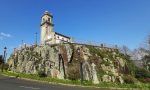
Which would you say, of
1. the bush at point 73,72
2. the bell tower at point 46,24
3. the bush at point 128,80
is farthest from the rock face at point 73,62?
the bell tower at point 46,24

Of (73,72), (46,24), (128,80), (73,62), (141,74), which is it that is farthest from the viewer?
(46,24)

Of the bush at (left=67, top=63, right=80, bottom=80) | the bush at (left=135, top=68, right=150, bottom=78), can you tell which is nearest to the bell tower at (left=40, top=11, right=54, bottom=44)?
the bush at (left=135, top=68, right=150, bottom=78)

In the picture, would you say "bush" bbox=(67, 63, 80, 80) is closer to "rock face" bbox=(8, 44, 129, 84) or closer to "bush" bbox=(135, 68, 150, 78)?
"rock face" bbox=(8, 44, 129, 84)

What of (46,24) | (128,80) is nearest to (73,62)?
(128,80)

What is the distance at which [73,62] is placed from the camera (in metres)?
43.3

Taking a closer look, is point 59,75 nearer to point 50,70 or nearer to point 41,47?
point 50,70

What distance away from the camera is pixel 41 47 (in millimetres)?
47406

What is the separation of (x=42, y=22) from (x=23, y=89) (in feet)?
226

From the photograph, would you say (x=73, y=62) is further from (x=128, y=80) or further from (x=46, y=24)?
(x=46, y=24)

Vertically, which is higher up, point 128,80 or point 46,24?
point 46,24

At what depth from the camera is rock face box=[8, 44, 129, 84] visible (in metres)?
41.5

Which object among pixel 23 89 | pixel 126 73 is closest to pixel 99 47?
pixel 126 73

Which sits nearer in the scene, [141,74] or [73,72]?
[73,72]

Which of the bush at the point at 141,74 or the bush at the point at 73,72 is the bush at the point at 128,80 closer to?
the bush at the point at 141,74
